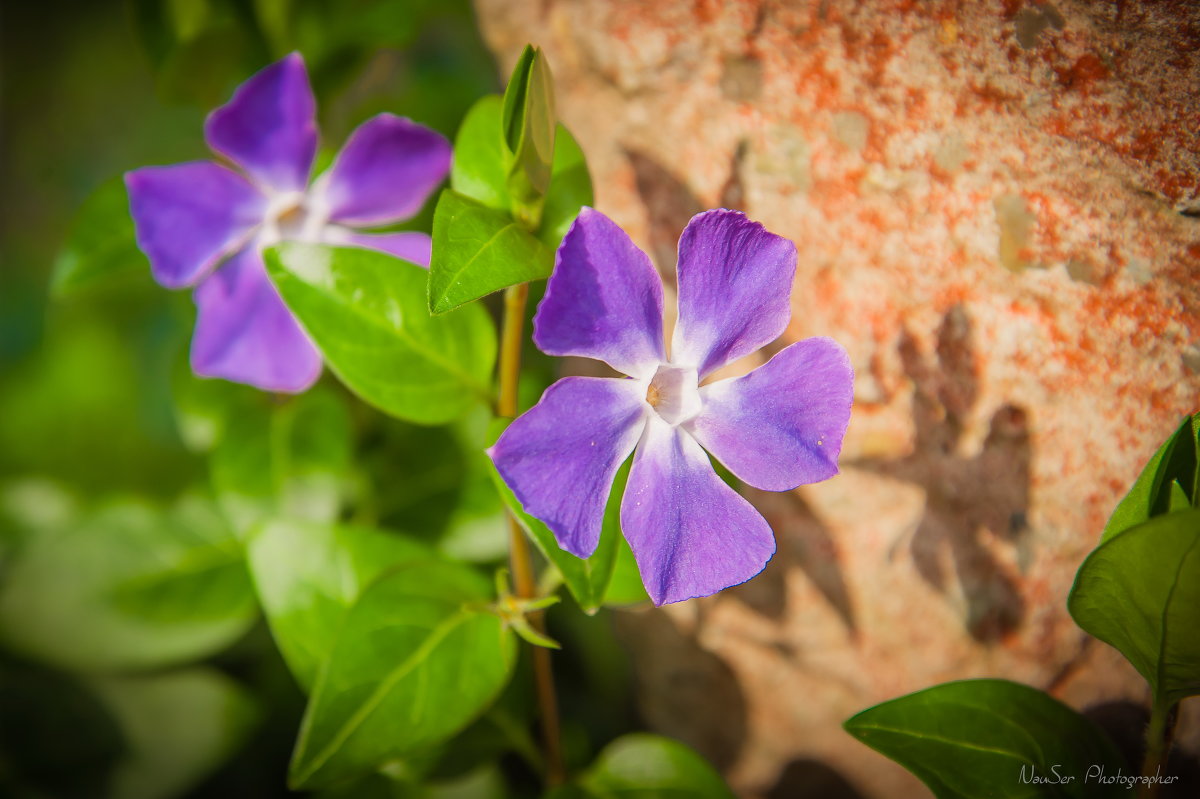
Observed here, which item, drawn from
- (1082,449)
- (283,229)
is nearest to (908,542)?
(1082,449)

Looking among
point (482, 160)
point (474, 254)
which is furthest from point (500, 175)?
point (474, 254)

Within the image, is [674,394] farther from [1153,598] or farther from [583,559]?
[1153,598]

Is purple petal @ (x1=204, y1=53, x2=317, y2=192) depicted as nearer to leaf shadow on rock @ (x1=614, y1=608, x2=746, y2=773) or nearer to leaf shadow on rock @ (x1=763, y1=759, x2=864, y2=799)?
leaf shadow on rock @ (x1=614, y1=608, x2=746, y2=773)

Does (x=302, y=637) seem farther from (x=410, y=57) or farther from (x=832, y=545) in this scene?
(x=410, y=57)

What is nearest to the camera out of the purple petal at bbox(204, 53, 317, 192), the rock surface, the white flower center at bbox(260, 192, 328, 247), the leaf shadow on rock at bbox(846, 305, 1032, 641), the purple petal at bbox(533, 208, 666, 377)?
the purple petal at bbox(533, 208, 666, 377)

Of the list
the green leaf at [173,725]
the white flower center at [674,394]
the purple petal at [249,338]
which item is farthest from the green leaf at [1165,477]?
the green leaf at [173,725]

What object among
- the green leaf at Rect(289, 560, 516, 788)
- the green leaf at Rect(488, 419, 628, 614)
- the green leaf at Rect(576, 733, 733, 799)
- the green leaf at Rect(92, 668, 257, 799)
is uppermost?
the green leaf at Rect(488, 419, 628, 614)

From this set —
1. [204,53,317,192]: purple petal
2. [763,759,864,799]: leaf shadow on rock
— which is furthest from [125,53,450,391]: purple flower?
[763,759,864,799]: leaf shadow on rock

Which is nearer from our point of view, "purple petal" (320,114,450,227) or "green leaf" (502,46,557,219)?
"green leaf" (502,46,557,219)
